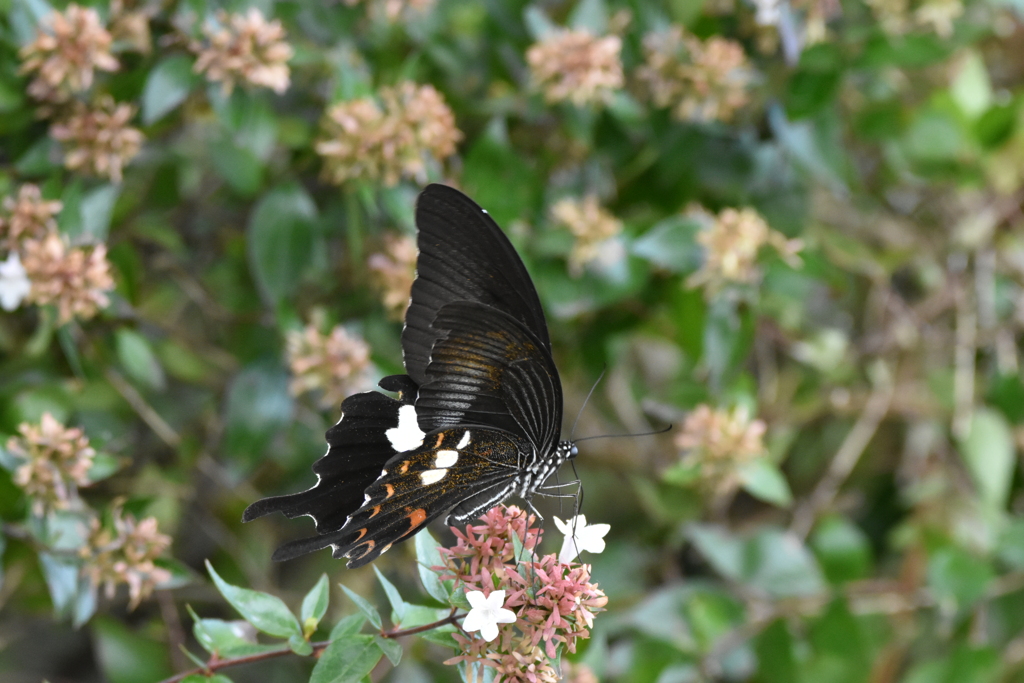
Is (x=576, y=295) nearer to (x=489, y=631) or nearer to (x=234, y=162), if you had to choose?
(x=234, y=162)

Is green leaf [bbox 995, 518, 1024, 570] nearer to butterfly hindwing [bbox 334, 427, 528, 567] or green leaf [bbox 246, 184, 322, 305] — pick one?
butterfly hindwing [bbox 334, 427, 528, 567]

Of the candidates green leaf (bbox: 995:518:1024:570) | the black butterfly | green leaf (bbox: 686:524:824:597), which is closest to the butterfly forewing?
the black butterfly

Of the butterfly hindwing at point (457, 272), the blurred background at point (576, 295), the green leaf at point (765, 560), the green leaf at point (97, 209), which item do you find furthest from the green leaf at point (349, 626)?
the green leaf at point (765, 560)

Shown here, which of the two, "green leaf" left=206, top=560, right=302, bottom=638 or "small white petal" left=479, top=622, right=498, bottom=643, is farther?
"green leaf" left=206, top=560, right=302, bottom=638

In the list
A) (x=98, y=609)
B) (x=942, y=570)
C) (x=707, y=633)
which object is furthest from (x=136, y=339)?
(x=942, y=570)

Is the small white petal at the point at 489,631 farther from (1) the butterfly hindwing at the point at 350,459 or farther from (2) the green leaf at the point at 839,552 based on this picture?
(2) the green leaf at the point at 839,552

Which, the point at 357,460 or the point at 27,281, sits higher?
the point at 27,281

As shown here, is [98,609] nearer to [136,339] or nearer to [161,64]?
[136,339]
